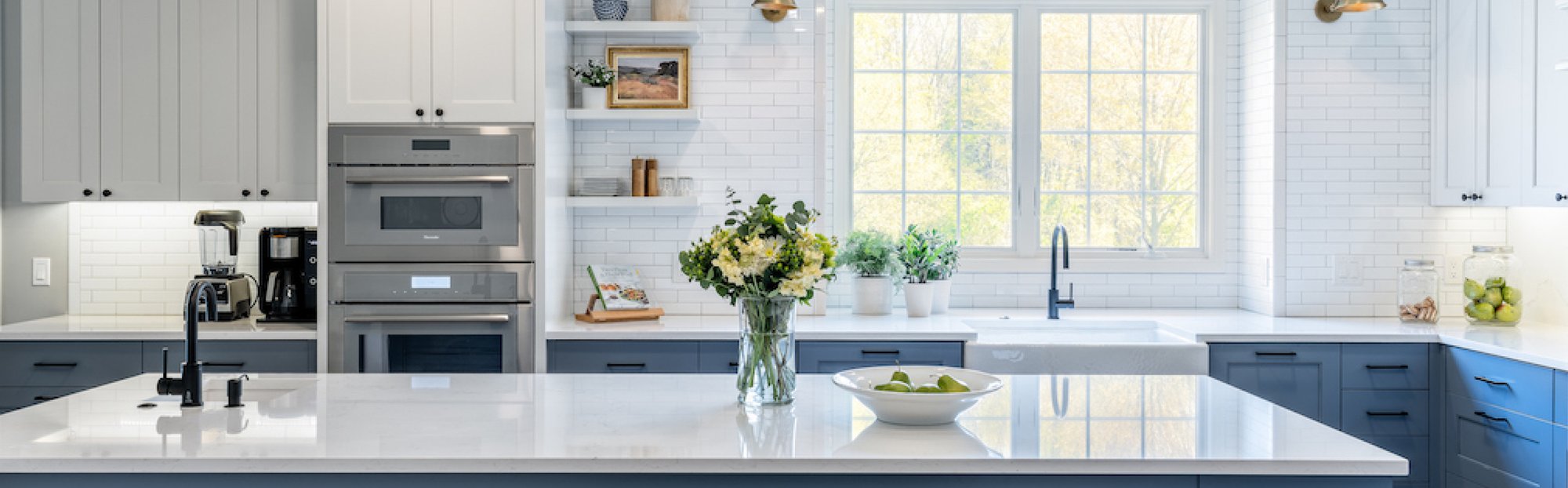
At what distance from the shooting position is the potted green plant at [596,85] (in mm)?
4512

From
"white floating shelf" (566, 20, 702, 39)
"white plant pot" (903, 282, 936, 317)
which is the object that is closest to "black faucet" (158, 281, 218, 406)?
"white floating shelf" (566, 20, 702, 39)

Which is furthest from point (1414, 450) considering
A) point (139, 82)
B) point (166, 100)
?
point (139, 82)

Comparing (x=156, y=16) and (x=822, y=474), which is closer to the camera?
(x=822, y=474)

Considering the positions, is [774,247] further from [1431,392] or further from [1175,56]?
[1175,56]

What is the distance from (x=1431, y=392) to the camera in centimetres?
406

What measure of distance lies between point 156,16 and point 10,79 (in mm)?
591

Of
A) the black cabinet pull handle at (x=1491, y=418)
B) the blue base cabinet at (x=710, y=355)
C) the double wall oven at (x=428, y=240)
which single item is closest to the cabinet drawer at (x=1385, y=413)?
the black cabinet pull handle at (x=1491, y=418)

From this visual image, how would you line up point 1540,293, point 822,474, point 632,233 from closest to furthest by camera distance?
point 822,474 < point 1540,293 < point 632,233

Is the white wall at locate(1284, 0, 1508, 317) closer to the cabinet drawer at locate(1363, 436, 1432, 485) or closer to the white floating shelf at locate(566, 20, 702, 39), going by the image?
the cabinet drawer at locate(1363, 436, 1432, 485)

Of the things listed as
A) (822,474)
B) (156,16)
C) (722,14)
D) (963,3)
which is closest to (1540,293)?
(963,3)

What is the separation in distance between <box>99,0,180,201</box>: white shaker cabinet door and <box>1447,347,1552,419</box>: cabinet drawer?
15.1ft

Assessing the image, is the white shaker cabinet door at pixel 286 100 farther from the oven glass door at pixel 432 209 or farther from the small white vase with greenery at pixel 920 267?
the small white vase with greenery at pixel 920 267

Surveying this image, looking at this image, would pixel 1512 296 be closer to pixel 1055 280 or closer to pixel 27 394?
pixel 1055 280

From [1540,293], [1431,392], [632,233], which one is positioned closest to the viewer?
[1431,392]
